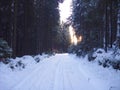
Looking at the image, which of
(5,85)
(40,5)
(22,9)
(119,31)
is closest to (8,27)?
(22,9)

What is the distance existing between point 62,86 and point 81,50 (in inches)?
1055

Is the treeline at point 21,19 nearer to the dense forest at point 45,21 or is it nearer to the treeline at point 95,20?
the dense forest at point 45,21

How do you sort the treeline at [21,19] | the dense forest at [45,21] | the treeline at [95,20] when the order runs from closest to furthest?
the dense forest at [45,21]
the treeline at [21,19]
the treeline at [95,20]

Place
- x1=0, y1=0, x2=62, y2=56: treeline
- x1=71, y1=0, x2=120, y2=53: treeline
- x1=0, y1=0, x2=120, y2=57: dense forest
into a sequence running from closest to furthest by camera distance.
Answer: x1=0, y1=0, x2=120, y2=57: dense forest
x1=0, y1=0, x2=62, y2=56: treeline
x1=71, y1=0, x2=120, y2=53: treeline

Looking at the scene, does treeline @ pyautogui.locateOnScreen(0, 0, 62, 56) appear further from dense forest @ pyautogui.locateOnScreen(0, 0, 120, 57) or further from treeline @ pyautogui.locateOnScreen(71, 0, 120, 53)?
treeline @ pyautogui.locateOnScreen(71, 0, 120, 53)

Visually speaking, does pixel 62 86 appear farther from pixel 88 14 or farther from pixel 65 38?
pixel 65 38

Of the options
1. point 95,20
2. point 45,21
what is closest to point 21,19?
point 95,20

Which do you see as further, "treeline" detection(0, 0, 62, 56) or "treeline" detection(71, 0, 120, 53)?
"treeline" detection(71, 0, 120, 53)

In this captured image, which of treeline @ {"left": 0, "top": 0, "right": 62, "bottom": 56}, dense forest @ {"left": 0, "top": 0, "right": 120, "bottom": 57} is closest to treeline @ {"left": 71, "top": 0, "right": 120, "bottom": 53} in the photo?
dense forest @ {"left": 0, "top": 0, "right": 120, "bottom": 57}

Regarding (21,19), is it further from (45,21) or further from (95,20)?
(45,21)

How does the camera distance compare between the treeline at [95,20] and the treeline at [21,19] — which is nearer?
the treeline at [21,19]

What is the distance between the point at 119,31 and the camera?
77.4 feet

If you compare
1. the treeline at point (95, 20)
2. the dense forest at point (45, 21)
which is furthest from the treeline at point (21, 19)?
the treeline at point (95, 20)

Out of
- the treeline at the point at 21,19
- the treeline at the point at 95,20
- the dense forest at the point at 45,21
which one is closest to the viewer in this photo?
the dense forest at the point at 45,21
